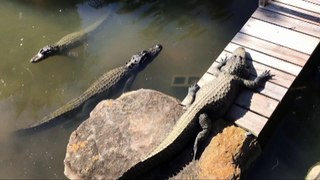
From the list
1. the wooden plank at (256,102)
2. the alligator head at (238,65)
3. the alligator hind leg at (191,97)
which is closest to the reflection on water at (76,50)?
the alligator hind leg at (191,97)

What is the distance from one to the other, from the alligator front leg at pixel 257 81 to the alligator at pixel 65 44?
2.70m

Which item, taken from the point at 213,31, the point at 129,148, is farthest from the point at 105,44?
the point at 129,148

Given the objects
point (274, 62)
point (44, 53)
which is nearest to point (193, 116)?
point (274, 62)

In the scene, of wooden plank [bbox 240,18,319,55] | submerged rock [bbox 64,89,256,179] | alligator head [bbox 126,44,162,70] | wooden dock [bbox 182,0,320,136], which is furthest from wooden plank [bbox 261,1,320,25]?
submerged rock [bbox 64,89,256,179]

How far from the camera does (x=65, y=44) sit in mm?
5719

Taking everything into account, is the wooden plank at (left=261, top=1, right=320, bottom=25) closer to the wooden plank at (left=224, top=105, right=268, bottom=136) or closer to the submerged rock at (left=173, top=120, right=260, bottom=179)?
the wooden plank at (left=224, top=105, right=268, bottom=136)

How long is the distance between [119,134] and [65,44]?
92.2 inches

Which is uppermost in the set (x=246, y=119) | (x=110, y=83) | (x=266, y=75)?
(x=266, y=75)

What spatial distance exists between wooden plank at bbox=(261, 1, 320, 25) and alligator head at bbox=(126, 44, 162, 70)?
1.52m

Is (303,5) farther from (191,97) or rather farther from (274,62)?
(191,97)

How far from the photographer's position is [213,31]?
552 cm

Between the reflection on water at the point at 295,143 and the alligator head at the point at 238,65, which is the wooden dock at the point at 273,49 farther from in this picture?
the reflection on water at the point at 295,143

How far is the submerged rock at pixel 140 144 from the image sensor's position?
356 centimetres

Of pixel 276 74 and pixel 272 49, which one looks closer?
pixel 276 74
